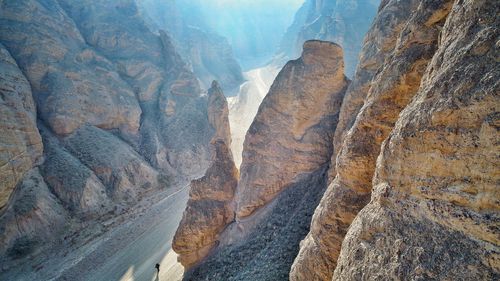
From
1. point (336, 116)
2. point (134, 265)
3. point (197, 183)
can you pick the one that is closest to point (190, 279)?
point (197, 183)

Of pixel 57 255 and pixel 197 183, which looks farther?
pixel 57 255

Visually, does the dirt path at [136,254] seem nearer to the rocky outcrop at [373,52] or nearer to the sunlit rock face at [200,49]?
the rocky outcrop at [373,52]

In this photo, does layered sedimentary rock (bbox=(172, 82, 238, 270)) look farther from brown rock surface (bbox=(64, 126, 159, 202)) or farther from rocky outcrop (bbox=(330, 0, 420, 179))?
brown rock surface (bbox=(64, 126, 159, 202))

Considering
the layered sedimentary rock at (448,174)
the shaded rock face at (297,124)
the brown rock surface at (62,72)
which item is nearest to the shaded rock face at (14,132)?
the brown rock surface at (62,72)

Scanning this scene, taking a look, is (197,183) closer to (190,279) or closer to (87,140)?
(190,279)

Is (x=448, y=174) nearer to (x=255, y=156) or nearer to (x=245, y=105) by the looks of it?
(x=255, y=156)

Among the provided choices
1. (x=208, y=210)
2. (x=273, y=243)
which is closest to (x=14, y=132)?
(x=208, y=210)
